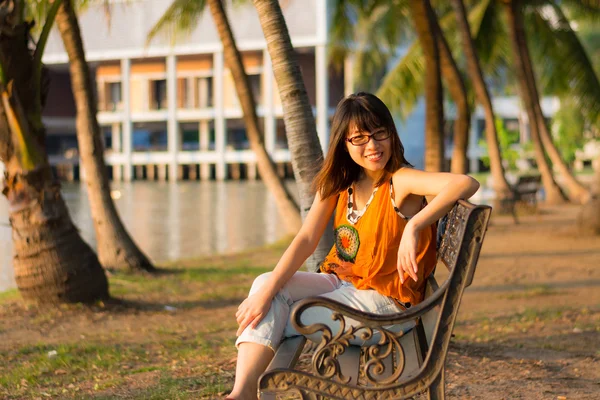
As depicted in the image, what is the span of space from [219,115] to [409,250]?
2202 inches

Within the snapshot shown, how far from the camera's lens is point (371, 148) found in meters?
3.49

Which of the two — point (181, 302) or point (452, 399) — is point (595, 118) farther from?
point (452, 399)

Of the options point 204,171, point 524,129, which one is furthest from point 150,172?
point 524,129

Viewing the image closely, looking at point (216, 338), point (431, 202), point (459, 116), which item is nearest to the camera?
point (431, 202)

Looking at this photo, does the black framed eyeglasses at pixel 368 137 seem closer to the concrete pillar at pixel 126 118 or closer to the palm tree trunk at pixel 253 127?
the palm tree trunk at pixel 253 127

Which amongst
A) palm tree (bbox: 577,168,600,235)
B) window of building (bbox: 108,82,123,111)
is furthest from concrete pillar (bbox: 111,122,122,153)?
palm tree (bbox: 577,168,600,235)

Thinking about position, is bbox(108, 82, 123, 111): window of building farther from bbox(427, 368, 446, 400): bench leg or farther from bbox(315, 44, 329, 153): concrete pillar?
bbox(427, 368, 446, 400): bench leg

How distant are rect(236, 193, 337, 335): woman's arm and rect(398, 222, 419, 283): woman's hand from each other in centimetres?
43

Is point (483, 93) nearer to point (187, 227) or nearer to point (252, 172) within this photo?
point (187, 227)

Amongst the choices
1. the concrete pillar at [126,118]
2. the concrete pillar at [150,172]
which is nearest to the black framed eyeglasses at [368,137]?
the concrete pillar at [126,118]

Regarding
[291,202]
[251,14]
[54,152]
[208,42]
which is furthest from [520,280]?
[54,152]

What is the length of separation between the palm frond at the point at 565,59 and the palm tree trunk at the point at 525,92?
68cm

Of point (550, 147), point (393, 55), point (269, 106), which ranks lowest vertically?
point (550, 147)

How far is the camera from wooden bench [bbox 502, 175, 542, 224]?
1738 centimetres
